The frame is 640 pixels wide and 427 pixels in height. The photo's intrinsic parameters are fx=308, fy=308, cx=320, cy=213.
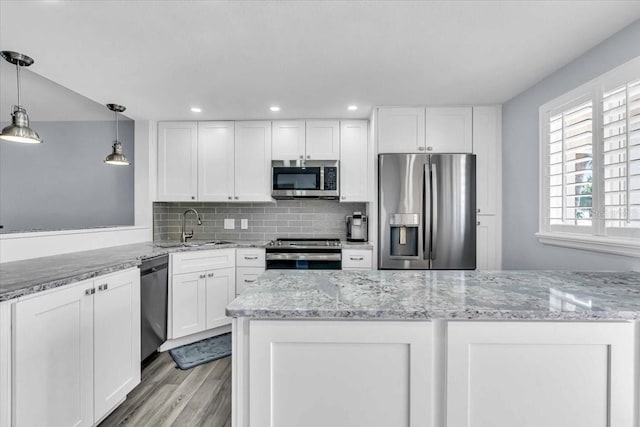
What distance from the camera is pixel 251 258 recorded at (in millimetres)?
3275

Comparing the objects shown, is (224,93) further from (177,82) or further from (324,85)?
(324,85)

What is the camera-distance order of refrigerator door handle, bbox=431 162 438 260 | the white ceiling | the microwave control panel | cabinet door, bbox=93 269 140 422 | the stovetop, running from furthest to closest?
the microwave control panel → the stovetop → refrigerator door handle, bbox=431 162 438 260 → cabinet door, bbox=93 269 140 422 → the white ceiling

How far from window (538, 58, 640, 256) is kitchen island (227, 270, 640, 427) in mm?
1065

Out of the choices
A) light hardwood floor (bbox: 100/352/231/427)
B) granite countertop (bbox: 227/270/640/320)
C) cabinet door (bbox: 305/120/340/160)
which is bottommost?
light hardwood floor (bbox: 100/352/231/427)

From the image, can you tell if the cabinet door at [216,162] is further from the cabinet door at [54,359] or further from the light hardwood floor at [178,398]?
the cabinet door at [54,359]

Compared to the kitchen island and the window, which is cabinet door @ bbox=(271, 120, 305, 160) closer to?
the window

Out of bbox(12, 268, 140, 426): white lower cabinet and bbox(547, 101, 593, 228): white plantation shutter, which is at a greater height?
bbox(547, 101, 593, 228): white plantation shutter

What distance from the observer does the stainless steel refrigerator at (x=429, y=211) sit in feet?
9.93

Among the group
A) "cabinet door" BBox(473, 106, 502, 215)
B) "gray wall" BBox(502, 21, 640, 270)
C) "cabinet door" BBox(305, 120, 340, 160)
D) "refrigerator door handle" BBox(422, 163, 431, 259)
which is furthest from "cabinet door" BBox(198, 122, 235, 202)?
"gray wall" BBox(502, 21, 640, 270)

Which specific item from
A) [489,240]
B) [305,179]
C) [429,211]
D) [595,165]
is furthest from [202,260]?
[595,165]

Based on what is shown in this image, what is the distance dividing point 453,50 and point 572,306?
170 cm

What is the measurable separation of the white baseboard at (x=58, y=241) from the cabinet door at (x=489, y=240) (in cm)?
359

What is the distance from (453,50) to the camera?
204 cm

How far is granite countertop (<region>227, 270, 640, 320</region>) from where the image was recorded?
1036 millimetres
